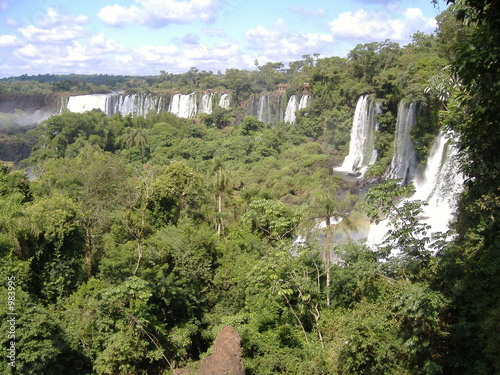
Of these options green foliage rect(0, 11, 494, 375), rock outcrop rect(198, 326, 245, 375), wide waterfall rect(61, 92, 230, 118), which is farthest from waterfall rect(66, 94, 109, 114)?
rock outcrop rect(198, 326, 245, 375)

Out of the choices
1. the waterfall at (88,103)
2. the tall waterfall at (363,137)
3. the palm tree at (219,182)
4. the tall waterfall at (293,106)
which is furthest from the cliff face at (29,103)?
the palm tree at (219,182)

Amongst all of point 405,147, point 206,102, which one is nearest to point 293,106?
point 206,102

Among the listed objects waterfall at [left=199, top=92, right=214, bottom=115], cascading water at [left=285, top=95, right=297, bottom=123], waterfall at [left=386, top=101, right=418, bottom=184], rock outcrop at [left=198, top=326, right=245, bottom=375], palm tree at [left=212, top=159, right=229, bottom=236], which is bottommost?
rock outcrop at [left=198, top=326, right=245, bottom=375]

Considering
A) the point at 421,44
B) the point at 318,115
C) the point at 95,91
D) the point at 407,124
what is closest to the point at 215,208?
the point at 407,124

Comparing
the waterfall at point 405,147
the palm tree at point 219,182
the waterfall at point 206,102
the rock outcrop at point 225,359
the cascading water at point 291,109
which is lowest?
the rock outcrop at point 225,359

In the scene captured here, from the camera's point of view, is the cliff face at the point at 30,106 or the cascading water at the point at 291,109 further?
the cliff face at the point at 30,106

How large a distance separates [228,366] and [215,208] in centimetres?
1115

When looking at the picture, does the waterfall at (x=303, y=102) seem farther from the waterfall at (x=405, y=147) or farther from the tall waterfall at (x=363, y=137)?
the waterfall at (x=405, y=147)

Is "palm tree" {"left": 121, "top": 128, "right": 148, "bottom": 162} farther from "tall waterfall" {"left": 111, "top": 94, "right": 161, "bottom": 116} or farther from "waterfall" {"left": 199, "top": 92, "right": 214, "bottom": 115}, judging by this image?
"tall waterfall" {"left": 111, "top": 94, "right": 161, "bottom": 116}

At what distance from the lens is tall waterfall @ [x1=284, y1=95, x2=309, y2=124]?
45.9 meters

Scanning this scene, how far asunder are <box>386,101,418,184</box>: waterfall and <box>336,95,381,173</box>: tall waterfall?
498cm

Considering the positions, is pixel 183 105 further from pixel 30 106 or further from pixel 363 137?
pixel 363 137

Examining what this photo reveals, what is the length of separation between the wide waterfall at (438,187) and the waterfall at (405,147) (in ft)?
3.28

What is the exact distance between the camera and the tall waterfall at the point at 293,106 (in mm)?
45888
